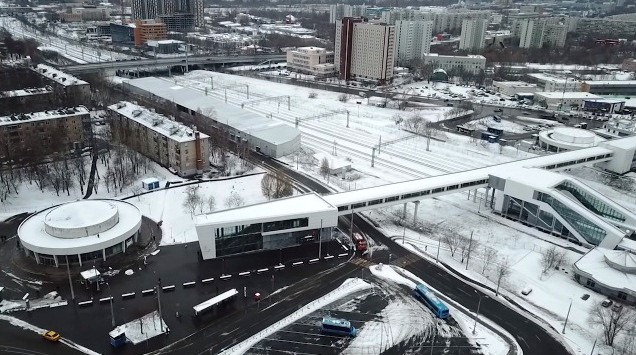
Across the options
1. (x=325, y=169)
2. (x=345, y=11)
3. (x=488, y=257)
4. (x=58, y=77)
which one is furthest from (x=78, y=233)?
(x=345, y=11)

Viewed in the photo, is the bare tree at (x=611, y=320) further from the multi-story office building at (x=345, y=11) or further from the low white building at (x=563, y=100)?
the multi-story office building at (x=345, y=11)

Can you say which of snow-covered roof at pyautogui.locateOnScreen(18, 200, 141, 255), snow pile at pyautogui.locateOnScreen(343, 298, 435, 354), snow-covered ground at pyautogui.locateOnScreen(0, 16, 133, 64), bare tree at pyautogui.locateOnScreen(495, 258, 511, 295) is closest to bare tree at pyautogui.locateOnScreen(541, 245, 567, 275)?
bare tree at pyautogui.locateOnScreen(495, 258, 511, 295)

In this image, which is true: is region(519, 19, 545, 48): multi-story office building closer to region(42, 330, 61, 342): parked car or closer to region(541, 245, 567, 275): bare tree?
region(541, 245, 567, 275): bare tree

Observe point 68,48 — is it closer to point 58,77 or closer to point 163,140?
point 58,77

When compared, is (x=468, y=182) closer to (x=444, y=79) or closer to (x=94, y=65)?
(x=444, y=79)

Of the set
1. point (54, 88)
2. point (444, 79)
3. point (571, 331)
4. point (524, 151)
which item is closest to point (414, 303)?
point (571, 331)

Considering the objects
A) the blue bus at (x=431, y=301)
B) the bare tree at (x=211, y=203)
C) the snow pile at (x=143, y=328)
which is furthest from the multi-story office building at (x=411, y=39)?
the snow pile at (x=143, y=328)
